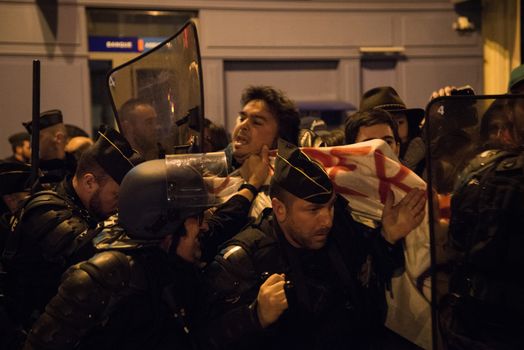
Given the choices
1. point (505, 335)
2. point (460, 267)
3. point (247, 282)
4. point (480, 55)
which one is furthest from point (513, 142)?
point (480, 55)

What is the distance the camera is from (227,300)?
221 centimetres

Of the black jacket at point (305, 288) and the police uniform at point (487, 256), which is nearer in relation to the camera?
the police uniform at point (487, 256)

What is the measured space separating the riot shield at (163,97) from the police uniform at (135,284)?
1.05 feet

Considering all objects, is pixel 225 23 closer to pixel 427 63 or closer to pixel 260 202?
pixel 427 63

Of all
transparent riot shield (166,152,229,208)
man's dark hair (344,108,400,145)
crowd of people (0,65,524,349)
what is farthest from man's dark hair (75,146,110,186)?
man's dark hair (344,108,400,145)

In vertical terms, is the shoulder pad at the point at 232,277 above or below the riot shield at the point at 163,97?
below

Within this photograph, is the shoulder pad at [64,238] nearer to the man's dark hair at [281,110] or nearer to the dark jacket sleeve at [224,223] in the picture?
the dark jacket sleeve at [224,223]

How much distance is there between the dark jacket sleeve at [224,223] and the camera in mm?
2598

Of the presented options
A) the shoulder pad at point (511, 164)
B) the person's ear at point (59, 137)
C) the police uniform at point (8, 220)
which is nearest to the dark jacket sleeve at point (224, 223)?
the police uniform at point (8, 220)

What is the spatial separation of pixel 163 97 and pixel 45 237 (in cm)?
75

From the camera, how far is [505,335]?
180cm

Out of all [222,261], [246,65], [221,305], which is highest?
[246,65]

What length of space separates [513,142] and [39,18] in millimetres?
6302

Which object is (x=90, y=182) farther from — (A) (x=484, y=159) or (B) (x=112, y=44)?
(B) (x=112, y=44)
